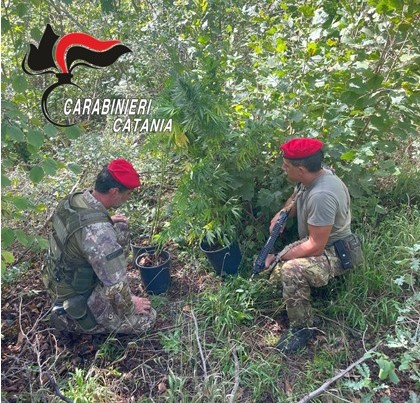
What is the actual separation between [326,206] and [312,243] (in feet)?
0.92

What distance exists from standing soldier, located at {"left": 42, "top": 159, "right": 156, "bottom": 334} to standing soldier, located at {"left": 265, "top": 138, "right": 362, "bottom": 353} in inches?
39.3

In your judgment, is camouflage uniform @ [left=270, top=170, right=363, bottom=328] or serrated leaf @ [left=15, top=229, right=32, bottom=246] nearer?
serrated leaf @ [left=15, top=229, right=32, bottom=246]

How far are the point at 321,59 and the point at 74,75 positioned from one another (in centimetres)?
344

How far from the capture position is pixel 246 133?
3463 millimetres

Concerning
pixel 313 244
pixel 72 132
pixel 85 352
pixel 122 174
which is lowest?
pixel 85 352

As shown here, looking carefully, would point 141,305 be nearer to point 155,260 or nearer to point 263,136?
point 155,260

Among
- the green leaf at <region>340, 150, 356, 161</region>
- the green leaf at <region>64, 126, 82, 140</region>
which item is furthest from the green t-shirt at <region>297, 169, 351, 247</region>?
the green leaf at <region>64, 126, 82, 140</region>

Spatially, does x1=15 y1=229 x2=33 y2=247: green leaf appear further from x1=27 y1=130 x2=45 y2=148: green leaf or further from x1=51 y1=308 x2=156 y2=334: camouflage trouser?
x1=51 y1=308 x2=156 y2=334: camouflage trouser

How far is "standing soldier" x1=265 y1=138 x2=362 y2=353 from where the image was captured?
10.0ft

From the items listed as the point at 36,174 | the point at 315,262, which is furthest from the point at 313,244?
the point at 36,174

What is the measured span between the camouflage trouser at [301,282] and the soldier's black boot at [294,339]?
41 mm

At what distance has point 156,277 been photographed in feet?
11.6

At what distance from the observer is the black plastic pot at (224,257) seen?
11.6 ft

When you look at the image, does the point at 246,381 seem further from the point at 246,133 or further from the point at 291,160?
the point at 246,133
